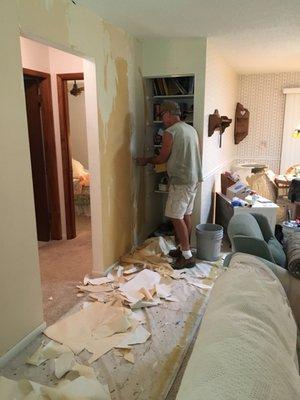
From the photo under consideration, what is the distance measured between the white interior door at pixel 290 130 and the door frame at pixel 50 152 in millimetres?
3817

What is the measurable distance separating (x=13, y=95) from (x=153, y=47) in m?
2.07

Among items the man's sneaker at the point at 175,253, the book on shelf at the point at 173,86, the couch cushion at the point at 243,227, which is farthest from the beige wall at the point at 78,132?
the couch cushion at the point at 243,227

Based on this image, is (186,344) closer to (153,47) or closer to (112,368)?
(112,368)

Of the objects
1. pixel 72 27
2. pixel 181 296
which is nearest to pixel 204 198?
pixel 181 296

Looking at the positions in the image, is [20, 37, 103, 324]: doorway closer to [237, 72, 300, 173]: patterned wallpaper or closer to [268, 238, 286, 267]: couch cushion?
[268, 238, 286, 267]: couch cushion

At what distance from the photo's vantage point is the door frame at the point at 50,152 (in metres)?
3.56

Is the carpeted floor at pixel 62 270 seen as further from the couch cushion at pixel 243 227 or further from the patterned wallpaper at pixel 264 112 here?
the patterned wallpaper at pixel 264 112

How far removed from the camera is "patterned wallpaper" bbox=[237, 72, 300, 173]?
209 inches

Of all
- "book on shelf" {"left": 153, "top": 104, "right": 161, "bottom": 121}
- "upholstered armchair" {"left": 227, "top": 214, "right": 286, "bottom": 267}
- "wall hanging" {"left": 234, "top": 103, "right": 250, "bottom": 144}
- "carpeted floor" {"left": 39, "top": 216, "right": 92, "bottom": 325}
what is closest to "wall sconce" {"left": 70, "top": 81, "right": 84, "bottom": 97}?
"book on shelf" {"left": 153, "top": 104, "right": 161, "bottom": 121}

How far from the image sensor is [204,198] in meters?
3.76

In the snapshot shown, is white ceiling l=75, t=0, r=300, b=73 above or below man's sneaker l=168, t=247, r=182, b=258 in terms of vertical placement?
above

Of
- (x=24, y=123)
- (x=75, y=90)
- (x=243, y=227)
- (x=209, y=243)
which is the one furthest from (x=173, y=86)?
(x=243, y=227)

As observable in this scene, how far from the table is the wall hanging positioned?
187cm

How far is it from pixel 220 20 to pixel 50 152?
7.42ft
